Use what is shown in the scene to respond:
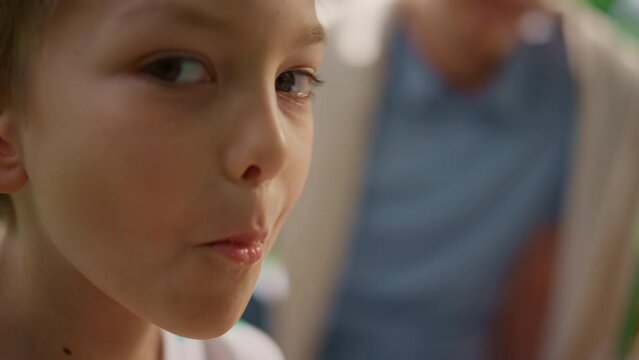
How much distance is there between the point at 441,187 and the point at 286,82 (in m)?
0.88

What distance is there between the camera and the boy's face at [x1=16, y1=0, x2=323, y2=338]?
380 mm

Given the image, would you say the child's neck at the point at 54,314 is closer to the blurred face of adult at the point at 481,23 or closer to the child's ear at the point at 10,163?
the child's ear at the point at 10,163

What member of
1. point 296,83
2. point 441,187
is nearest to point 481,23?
point 441,187

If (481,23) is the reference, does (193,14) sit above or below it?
below

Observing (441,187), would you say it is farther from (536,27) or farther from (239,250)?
(239,250)

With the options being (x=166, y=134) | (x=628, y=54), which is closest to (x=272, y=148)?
(x=166, y=134)

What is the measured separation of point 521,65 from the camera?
51.6 inches

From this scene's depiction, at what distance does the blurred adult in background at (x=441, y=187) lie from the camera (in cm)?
125

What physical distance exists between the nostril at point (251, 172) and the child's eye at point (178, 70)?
1.7 inches

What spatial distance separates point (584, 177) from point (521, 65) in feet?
0.61

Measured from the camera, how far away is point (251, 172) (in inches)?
15.2

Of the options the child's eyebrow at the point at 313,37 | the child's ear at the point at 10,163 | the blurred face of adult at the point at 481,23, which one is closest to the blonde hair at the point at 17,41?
the child's ear at the point at 10,163

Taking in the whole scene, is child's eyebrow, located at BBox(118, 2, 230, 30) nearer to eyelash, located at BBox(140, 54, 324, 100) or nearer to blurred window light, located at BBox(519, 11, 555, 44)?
eyelash, located at BBox(140, 54, 324, 100)

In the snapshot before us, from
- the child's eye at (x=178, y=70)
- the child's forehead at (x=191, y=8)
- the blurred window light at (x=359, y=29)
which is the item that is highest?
the blurred window light at (x=359, y=29)
